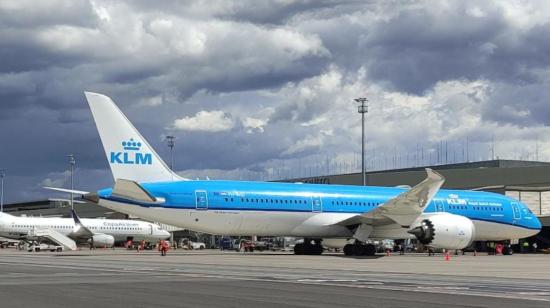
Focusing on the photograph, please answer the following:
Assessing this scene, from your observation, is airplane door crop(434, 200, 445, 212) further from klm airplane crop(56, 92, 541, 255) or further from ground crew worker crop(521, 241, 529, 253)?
ground crew worker crop(521, 241, 529, 253)

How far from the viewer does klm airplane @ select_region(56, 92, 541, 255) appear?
132 ft

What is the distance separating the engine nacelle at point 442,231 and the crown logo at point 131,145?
16.8 m

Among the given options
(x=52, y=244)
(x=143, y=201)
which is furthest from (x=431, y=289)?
(x=52, y=244)

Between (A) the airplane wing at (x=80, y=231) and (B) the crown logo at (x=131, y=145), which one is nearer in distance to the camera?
(B) the crown logo at (x=131, y=145)

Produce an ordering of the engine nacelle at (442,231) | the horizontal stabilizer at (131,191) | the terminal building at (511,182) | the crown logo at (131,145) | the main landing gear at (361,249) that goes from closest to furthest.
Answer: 1. the horizontal stabilizer at (131,191)
2. the crown logo at (131,145)
3. the engine nacelle at (442,231)
4. the main landing gear at (361,249)
5. the terminal building at (511,182)

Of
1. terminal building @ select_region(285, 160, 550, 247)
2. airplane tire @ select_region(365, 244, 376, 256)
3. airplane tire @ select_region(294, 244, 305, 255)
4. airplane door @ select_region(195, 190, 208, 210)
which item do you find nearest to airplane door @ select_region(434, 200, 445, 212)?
airplane tire @ select_region(365, 244, 376, 256)

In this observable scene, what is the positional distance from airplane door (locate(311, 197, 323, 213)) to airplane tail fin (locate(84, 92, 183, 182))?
9665 millimetres

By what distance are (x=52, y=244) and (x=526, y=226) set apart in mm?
47854

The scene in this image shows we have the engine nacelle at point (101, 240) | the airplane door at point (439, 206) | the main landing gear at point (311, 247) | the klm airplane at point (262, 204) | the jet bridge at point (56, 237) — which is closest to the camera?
the klm airplane at point (262, 204)

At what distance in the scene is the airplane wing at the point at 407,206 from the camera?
39388mm

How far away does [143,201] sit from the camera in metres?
39.7

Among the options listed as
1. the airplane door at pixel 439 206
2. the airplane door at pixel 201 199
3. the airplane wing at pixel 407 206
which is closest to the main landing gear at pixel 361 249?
the airplane wing at pixel 407 206

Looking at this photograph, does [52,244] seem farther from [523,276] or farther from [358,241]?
[523,276]

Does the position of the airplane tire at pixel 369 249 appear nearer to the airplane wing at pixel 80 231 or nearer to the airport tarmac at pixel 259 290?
the airport tarmac at pixel 259 290
